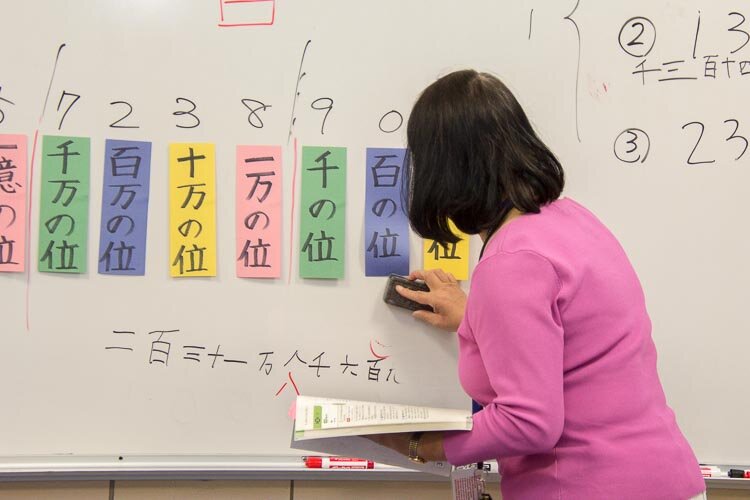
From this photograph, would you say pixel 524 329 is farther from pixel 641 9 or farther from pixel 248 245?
pixel 641 9

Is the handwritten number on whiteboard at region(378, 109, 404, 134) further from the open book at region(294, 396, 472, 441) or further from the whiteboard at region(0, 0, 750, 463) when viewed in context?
the open book at region(294, 396, 472, 441)

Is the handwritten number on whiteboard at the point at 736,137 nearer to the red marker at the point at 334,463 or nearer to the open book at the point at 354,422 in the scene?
the open book at the point at 354,422

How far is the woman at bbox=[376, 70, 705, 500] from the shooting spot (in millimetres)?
698

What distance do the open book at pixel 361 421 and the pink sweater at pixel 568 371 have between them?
0.03 meters

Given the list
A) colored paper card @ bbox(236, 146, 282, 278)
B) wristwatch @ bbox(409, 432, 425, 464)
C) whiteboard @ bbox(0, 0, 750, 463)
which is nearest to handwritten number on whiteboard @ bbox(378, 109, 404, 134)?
whiteboard @ bbox(0, 0, 750, 463)

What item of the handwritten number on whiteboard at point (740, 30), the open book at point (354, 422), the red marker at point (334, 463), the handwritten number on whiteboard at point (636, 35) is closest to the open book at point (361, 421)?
the open book at point (354, 422)

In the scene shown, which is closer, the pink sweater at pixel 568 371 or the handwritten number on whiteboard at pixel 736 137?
the pink sweater at pixel 568 371

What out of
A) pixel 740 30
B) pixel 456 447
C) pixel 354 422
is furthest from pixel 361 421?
pixel 740 30

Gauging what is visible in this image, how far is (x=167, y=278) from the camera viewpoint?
105cm

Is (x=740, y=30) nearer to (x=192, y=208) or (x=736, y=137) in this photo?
(x=736, y=137)

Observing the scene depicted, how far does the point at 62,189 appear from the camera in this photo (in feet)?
3.39

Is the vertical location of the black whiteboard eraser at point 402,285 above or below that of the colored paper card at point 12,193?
below

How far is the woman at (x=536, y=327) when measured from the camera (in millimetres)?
698

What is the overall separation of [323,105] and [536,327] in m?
0.55
